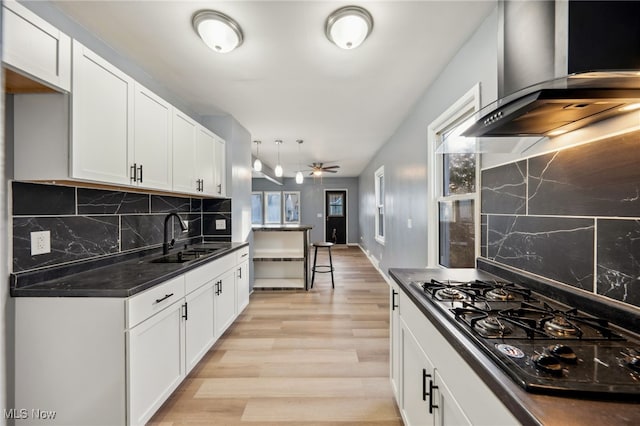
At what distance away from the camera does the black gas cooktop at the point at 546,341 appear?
0.75m

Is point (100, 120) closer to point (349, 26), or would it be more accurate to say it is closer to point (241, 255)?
point (349, 26)

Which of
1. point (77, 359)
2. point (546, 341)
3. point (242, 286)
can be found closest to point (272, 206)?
point (242, 286)

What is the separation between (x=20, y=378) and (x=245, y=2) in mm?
2330

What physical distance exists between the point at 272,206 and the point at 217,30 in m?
8.16

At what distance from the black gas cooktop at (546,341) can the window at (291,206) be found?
8541 mm

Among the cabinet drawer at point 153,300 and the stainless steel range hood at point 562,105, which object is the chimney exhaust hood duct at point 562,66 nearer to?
the stainless steel range hood at point 562,105

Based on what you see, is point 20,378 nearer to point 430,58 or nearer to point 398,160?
point 430,58

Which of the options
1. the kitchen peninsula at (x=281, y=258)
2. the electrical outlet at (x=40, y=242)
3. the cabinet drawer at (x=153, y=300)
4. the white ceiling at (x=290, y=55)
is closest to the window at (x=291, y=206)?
the kitchen peninsula at (x=281, y=258)

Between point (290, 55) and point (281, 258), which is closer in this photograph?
point (290, 55)

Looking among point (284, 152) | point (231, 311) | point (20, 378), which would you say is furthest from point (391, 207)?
point (20, 378)

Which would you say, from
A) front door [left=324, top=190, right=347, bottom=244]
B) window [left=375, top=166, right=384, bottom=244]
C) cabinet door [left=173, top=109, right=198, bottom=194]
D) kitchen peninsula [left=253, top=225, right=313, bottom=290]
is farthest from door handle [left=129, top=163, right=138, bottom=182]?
front door [left=324, top=190, right=347, bottom=244]

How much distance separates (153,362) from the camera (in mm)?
1726

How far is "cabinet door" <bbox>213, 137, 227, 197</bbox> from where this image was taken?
Result: 3.37 metres

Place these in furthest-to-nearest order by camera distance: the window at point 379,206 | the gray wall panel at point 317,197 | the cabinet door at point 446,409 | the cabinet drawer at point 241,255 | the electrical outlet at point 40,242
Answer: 1. the gray wall panel at point 317,197
2. the window at point 379,206
3. the cabinet drawer at point 241,255
4. the electrical outlet at point 40,242
5. the cabinet door at point 446,409
